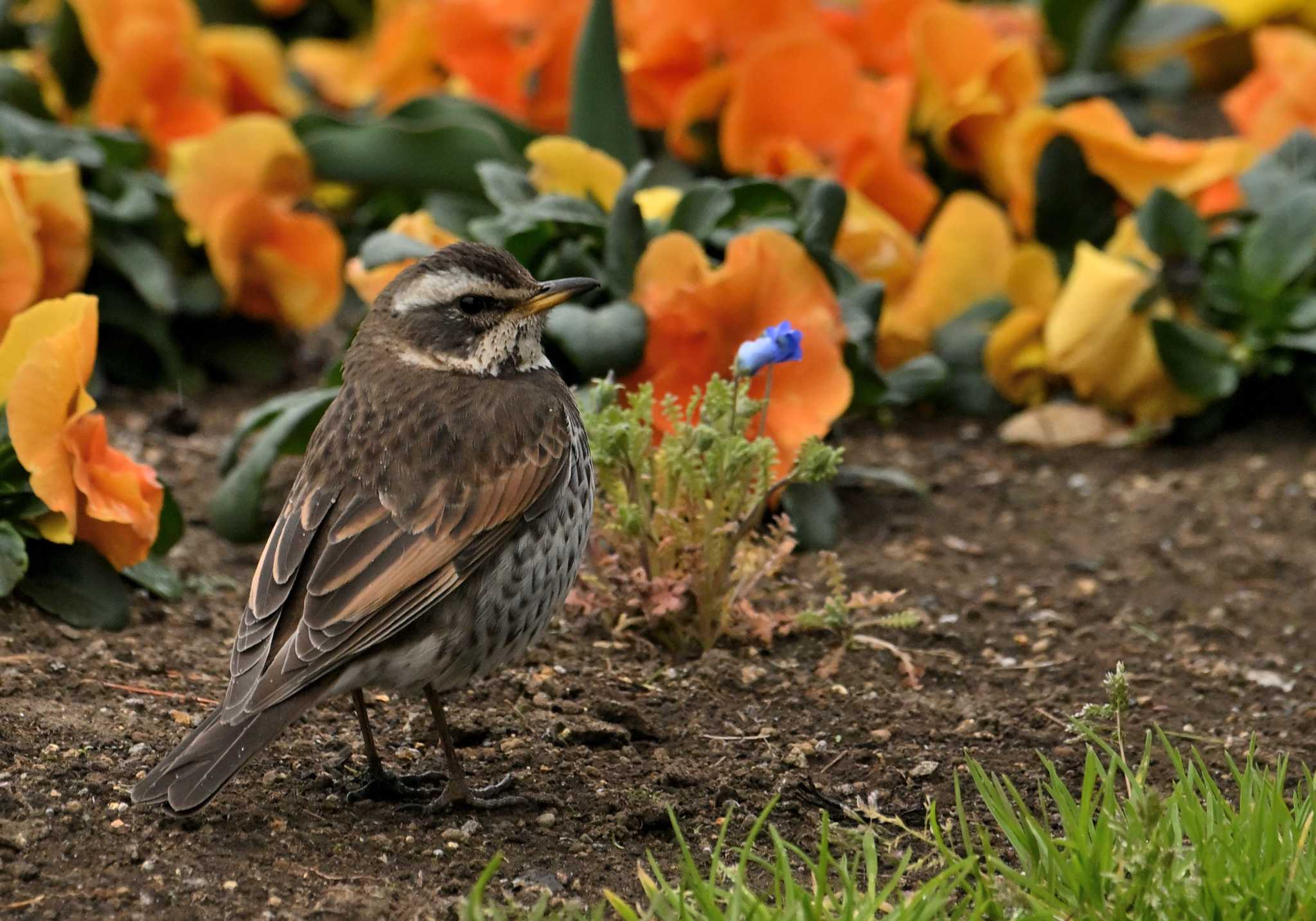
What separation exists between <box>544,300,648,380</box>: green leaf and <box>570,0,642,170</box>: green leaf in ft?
4.50

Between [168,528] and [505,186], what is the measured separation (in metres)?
1.73

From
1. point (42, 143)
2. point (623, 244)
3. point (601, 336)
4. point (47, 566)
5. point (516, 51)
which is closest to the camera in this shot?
point (47, 566)

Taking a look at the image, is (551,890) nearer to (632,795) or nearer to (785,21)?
(632,795)

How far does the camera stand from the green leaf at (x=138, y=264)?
696 centimetres

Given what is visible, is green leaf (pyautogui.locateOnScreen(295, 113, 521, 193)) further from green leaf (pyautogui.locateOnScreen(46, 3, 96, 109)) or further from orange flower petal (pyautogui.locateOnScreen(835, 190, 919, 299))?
orange flower petal (pyautogui.locateOnScreen(835, 190, 919, 299))

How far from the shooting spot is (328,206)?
8250 millimetres

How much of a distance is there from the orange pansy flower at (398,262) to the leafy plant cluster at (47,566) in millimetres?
1374

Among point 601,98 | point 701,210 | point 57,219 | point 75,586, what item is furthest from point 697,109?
point 75,586

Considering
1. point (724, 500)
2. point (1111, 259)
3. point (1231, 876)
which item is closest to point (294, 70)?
point (1111, 259)

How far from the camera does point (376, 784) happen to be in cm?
443

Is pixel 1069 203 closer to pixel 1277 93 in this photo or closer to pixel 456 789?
pixel 1277 93

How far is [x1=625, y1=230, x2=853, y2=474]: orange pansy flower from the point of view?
5812 millimetres

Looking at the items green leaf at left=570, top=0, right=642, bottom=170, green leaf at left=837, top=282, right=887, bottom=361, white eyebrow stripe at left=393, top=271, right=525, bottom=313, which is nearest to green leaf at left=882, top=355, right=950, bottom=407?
green leaf at left=837, top=282, right=887, bottom=361

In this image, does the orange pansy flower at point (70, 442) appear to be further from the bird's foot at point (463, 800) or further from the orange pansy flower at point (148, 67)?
the orange pansy flower at point (148, 67)
